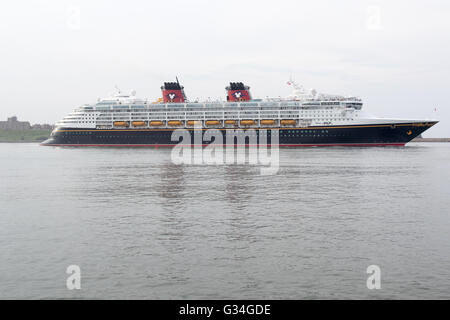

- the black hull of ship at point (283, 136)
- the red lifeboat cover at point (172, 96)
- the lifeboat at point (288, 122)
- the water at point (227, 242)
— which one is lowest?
the water at point (227, 242)

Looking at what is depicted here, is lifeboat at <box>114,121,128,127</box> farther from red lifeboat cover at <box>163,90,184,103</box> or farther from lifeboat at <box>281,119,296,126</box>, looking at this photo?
lifeboat at <box>281,119,296,126</box>

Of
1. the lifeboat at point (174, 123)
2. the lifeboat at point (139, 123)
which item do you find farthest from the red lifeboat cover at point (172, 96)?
the lifeboat at point (139, 123)

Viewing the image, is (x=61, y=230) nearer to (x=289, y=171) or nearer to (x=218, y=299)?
(x=218, y=299)

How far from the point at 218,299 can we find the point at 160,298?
1.56 m

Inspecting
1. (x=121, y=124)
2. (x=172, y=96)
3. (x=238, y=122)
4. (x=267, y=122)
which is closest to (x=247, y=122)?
(x=238, y=122)

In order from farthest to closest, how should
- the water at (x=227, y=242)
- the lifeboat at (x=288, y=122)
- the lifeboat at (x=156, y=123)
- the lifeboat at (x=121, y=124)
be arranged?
the lifeboat at (x=121, y=124) < the lifeboat at (x=156, y=123) < the lifeboat at (x=288, y=122) < the water at (x=227, y=242)

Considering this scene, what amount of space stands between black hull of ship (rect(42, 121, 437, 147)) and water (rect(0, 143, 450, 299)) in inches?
2916

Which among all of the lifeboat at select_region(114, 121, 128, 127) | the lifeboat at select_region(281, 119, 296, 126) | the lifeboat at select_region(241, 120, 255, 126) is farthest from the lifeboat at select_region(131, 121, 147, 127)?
the lifeboat at select_region(281, 119, 296, 126)

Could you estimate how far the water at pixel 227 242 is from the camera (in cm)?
1299

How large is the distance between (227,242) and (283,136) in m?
96.7

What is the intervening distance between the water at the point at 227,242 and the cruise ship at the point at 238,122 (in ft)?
246

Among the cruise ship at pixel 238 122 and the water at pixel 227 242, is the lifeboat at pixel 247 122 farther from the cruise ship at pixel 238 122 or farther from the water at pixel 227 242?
the water at pixel 227 242
